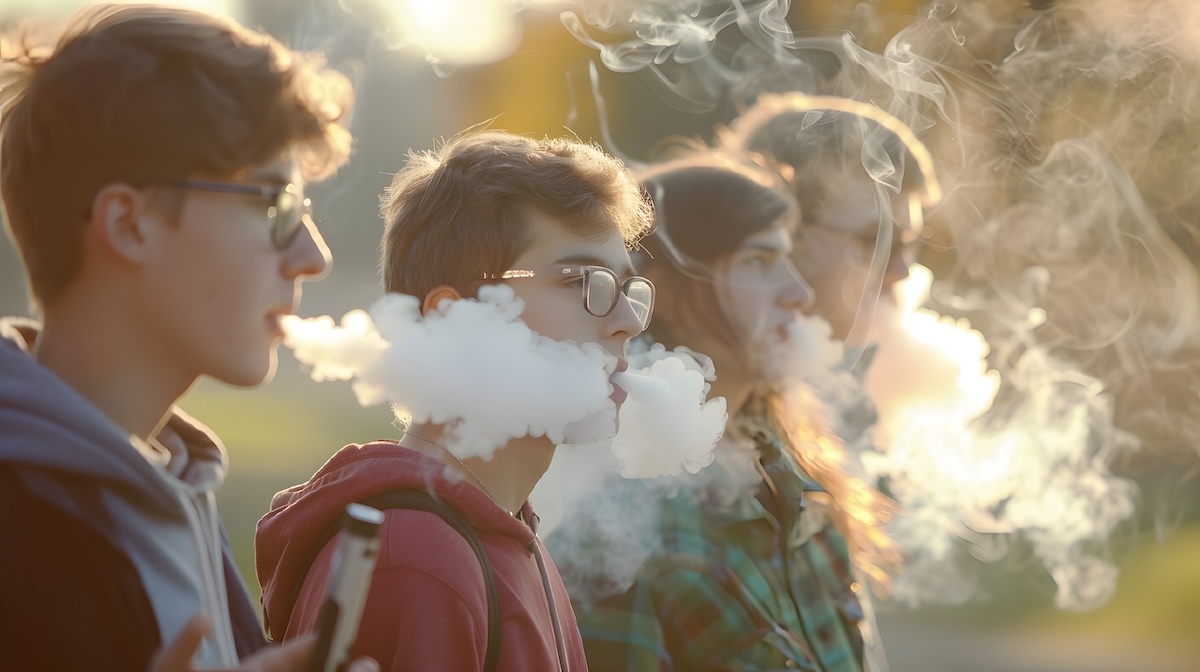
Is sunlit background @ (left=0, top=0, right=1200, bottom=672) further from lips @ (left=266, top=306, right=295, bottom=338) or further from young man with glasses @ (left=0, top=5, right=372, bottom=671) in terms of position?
lips @ (left=266, top=306, right=295, bottom=338)

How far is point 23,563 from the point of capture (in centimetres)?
141

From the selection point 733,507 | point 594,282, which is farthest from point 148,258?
point 733,507

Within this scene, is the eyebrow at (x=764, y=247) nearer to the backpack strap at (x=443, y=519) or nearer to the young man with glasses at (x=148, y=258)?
the backpack strap at (x=443, y=519)

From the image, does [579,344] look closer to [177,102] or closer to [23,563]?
[177,102]

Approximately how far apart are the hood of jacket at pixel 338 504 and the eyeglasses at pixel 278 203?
531 millimetres

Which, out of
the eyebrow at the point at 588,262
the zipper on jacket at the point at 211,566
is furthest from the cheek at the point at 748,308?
the zipper on jacket at the point at 211,566

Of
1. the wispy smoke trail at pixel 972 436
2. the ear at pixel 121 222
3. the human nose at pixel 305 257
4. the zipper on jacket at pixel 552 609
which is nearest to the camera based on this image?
the ear at pixel 121 222

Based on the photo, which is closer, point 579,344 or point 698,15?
point 579,344

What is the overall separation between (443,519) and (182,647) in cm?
76

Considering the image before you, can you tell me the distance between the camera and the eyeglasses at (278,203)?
1.68 metres

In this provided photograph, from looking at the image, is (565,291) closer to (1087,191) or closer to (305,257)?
(305,257)

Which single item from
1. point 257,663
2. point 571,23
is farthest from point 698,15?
point 257,663

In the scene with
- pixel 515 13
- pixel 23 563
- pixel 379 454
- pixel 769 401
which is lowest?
pixel 23 563

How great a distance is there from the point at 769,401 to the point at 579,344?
1.64 meters
